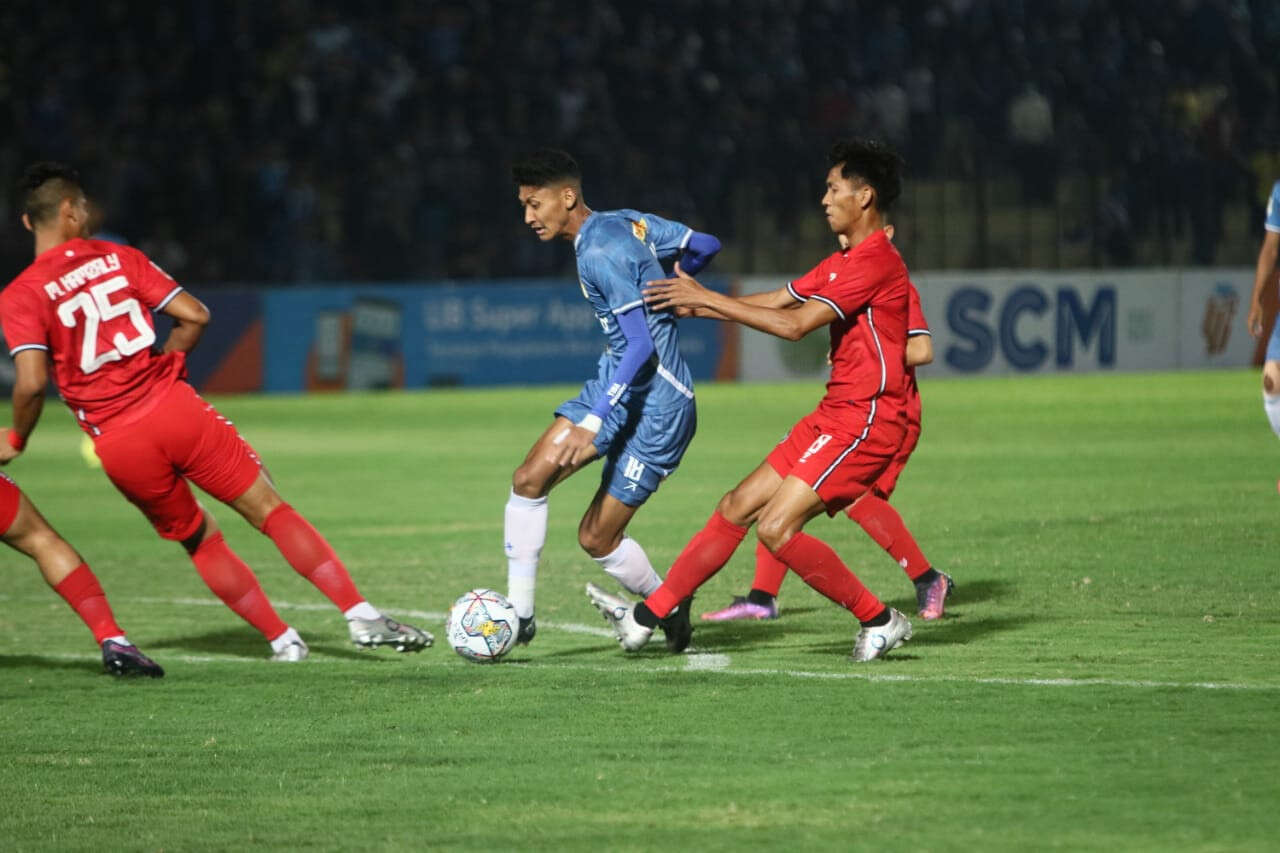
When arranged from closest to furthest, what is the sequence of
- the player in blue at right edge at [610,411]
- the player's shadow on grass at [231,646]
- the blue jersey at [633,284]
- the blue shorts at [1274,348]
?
the blue jersey at [633,284] → the player in blue at right edge at [610,411] → the player's shadow on grass at [231,646] → the blue shorts at [1274,348]

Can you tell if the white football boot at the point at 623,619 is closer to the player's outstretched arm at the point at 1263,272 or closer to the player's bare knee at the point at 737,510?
the player's bare knee at the point at 737,510

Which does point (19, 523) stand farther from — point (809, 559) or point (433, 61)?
point (433, 61)

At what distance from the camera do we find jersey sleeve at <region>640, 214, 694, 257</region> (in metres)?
7.48

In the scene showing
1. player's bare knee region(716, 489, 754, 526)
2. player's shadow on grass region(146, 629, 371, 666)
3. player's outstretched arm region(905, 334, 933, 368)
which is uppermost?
player's outstretched arm region(905, 334, 933, 368)

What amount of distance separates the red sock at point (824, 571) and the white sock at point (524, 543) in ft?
3.46

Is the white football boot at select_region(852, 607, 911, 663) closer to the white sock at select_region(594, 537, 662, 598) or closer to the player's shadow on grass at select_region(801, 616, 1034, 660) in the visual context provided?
the player's shadow on grass at select_region(801, 616, 1034, 660)

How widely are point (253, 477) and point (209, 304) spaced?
1596 cm

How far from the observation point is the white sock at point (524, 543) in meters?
7.40

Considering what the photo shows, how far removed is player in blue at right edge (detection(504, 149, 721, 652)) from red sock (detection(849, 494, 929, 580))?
3.96 feet

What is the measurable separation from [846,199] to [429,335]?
1735 centimetres

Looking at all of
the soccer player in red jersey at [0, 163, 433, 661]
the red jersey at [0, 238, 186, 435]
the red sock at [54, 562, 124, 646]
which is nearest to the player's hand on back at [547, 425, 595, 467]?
the soccer player in red jersey at [0, 163, 433, 661]

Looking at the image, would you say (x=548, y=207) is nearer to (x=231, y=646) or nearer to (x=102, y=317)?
(x=102, y=317)

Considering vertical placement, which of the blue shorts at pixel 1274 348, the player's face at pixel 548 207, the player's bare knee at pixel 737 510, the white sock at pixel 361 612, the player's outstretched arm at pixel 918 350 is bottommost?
the white sock at pixel 361 612

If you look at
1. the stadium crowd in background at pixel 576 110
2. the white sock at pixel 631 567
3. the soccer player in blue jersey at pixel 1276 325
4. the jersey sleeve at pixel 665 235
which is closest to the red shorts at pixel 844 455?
the white sock at pixel 631 567
